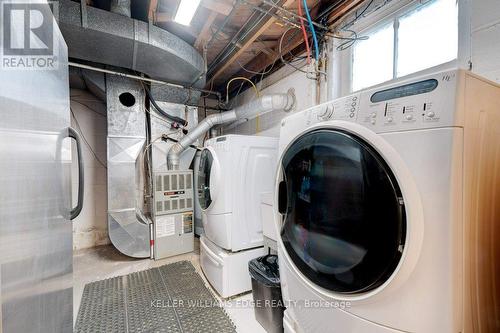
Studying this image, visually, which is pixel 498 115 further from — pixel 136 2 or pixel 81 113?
pixel 81 113

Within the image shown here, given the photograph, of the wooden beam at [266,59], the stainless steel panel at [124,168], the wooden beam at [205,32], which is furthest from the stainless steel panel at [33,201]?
the wooden beam at [266,59]

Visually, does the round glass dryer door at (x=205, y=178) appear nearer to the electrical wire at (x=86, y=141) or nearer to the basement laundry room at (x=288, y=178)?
the basement laundry room at (x=288, y=178)

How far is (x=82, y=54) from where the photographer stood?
2027 mm

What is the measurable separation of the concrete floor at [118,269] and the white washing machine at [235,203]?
0.45ft

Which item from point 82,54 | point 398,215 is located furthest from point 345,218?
point 82,54

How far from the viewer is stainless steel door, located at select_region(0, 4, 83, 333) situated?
48 centimetres

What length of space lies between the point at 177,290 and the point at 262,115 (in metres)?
2.24

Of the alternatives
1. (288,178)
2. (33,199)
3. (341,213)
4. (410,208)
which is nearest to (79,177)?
(33,199)

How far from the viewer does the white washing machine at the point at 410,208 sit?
560 millimetres

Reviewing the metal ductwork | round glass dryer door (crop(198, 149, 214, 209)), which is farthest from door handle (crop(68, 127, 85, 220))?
the metal ductwork

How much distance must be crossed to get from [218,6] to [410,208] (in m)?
1.88

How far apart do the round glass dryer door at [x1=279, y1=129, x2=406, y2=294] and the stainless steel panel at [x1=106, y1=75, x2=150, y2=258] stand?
227cm

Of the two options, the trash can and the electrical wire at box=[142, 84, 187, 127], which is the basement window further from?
the electrical wire at box=[142, 84, 187, 127]

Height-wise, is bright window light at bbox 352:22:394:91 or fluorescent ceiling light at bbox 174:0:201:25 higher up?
fluorescent ceiling light at bbox 174:0:201:25
